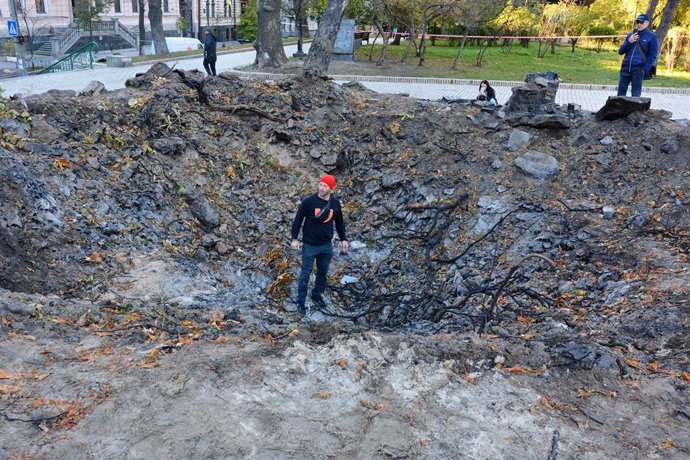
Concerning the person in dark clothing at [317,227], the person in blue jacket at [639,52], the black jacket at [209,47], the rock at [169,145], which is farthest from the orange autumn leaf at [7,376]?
the black jacket at [209,47]

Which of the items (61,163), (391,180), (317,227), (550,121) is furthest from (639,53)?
(61,163)

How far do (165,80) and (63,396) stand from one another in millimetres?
7051

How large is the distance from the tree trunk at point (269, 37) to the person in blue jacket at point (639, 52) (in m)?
11.1

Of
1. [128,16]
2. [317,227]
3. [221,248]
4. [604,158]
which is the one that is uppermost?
[128,16]

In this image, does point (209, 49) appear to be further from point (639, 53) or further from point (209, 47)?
point (639, 53)

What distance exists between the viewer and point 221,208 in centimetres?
782

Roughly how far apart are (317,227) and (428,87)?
12.3 metres

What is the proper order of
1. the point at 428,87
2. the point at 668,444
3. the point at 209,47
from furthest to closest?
the point at 428,87 → the point at 209,47 → the point at 668,444

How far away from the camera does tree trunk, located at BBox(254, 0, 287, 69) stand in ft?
56.0

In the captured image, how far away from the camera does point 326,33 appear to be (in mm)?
15430

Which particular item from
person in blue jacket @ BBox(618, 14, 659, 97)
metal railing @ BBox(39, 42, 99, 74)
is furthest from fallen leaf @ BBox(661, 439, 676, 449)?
metal railing @ BBox(39, 42, 99, 74)

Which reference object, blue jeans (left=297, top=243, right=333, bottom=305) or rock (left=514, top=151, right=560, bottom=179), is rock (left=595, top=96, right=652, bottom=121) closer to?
rock (left=514, top=151, right=560, bottom=179)

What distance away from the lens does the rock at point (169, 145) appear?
26.6ft

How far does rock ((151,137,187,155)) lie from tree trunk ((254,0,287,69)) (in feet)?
33.6
